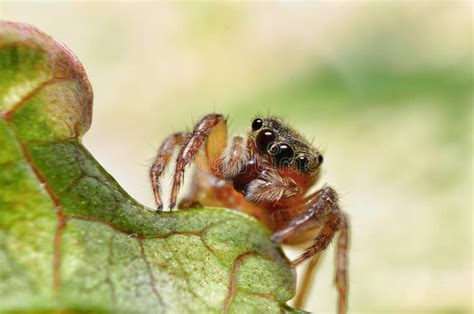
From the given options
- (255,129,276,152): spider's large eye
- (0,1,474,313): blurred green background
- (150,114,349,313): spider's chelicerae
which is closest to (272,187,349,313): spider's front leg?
(150,114,349,313): spider's chelicerae

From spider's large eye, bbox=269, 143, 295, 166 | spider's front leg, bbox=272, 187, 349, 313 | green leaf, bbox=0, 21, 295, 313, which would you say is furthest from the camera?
spider's large eye, bbox=269, 143, 295, 166

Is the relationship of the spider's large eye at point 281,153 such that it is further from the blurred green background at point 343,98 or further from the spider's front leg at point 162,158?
the blurred green background at point 343,98

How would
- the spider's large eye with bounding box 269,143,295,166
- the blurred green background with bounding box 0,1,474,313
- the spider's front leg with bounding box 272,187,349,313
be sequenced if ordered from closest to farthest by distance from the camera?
the spider's front leg with bounding box 272,187,349,313 < the spider's large eye with bounding box 269,143,295,166 < the blurred green background with bounding box 0,1,474,313

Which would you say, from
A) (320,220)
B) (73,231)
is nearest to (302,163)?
(320,220)

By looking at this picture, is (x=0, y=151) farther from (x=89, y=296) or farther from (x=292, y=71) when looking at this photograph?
(x=292, y=71)

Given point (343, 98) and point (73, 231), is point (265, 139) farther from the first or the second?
point (343, 98)

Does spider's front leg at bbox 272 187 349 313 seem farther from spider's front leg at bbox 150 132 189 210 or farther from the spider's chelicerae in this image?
spider's front leg at bbox 150 132 189 210
